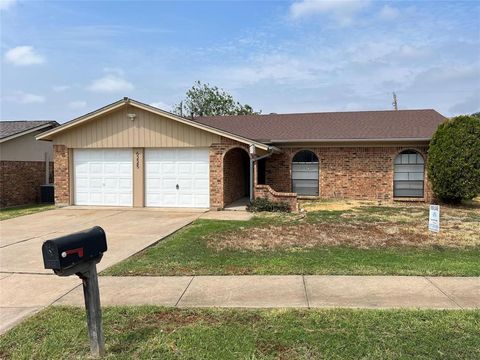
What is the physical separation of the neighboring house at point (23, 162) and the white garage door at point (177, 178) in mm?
6504

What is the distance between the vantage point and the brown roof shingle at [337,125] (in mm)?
17266

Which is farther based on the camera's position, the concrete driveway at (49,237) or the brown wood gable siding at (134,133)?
the brown wood gable siding at (134,133)

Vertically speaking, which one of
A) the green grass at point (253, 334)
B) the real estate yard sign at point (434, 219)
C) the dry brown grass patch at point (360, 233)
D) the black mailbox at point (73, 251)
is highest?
the black mailbox at point (73, 251)

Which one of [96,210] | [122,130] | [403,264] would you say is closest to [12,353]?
[403,264]

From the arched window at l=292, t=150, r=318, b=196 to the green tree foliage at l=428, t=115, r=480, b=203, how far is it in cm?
495

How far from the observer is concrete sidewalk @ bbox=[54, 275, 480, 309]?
5.02 meters

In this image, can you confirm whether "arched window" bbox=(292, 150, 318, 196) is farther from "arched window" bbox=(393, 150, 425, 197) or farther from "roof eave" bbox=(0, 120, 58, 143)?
"roof eave" bbox=(0, 120, 58, 143)

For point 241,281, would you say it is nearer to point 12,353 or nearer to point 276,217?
point 12,353

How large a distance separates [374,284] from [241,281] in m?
1.90

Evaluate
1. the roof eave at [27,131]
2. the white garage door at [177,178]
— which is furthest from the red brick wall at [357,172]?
the roof eave at [27,131]

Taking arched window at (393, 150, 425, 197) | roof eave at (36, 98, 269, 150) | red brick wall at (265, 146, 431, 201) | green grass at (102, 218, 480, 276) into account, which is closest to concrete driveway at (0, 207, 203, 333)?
green grass at (102, 218, 480, 276)

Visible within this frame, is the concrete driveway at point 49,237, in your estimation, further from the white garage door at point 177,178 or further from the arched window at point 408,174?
the arched window at point 408,174

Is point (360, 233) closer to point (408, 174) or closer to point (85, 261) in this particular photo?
point (85, 261)

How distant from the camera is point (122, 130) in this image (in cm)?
1553
